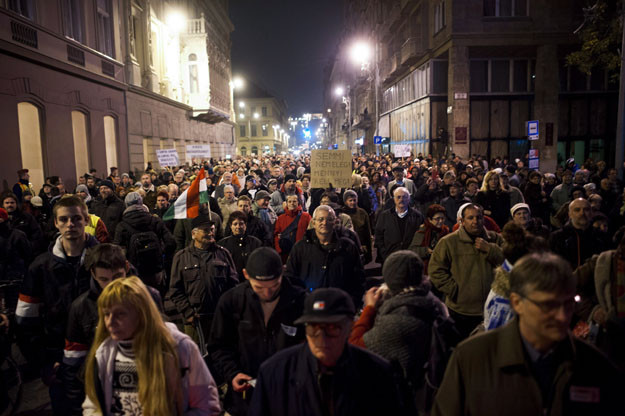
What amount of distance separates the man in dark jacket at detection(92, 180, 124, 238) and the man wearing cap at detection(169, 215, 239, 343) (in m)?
3.98

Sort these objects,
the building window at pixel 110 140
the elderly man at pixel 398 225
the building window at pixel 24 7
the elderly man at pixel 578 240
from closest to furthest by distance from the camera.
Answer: the elderly man at pixel 578 240, the elderly man at pixel 398 225, the building window at pixel 24 7, the building window at pixel 110 140

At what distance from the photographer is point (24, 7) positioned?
50.2 ft

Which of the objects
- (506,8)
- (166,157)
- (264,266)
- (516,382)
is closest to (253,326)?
(264,266)

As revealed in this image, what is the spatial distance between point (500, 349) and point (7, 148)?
14.9 m

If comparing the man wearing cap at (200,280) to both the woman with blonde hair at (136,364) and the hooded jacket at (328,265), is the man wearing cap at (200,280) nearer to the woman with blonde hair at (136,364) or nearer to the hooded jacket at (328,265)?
the hooded jacket at (328,265)

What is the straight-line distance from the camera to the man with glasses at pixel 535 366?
2.18 meters

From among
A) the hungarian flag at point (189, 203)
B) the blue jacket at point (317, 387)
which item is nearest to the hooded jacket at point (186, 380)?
the blue jacket at point (317, 387)

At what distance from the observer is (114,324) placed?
278cm

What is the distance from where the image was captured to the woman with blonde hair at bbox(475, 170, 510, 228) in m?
8.79

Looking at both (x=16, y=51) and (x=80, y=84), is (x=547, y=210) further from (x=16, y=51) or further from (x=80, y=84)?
(x=80, y=84)

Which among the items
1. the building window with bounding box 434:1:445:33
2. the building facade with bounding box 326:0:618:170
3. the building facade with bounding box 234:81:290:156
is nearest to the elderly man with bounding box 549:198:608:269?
the building facade with bounding box 326:0:618:170

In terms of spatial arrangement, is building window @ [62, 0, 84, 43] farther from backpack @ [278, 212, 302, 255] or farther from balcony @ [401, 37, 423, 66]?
balcony @ [401, 37, 423, 66]

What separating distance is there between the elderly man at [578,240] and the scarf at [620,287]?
5.19 feet

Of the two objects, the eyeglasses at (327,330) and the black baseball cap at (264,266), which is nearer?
the eyeglasses at (327,330)
